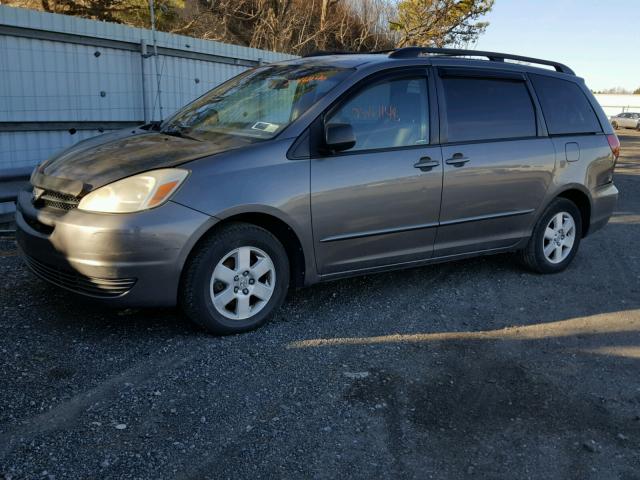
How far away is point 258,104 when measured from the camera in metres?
4.63

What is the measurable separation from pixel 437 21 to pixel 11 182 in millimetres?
21395

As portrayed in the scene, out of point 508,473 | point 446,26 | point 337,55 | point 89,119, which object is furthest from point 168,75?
point 446,26

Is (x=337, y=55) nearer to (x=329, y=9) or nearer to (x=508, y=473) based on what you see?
(x=508, y=473)

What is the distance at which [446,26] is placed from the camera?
24.7 metres

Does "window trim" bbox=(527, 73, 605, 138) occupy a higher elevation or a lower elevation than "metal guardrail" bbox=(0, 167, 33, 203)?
higher

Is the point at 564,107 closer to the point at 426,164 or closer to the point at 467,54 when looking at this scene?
the point at 467,54

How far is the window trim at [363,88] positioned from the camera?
165 inches

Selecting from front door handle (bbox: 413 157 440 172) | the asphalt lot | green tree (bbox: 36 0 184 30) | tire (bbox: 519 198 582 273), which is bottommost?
the asphalt lot

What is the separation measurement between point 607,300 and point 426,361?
2.33 m

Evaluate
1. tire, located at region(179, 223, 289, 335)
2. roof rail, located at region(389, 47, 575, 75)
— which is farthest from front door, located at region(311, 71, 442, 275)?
tire, located at region(179, 223, 289, 335)

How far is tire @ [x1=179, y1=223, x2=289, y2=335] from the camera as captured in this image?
3.83 m

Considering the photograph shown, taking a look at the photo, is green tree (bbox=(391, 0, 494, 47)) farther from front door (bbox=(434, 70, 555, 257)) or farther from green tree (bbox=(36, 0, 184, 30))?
front door (bbox=(434, 70, 555, 257))

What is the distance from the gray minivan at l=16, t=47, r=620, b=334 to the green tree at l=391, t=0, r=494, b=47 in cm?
1900

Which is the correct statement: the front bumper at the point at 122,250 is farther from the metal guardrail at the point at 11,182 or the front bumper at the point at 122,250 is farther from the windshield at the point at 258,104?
the metal guardrail at the point at 11,182
